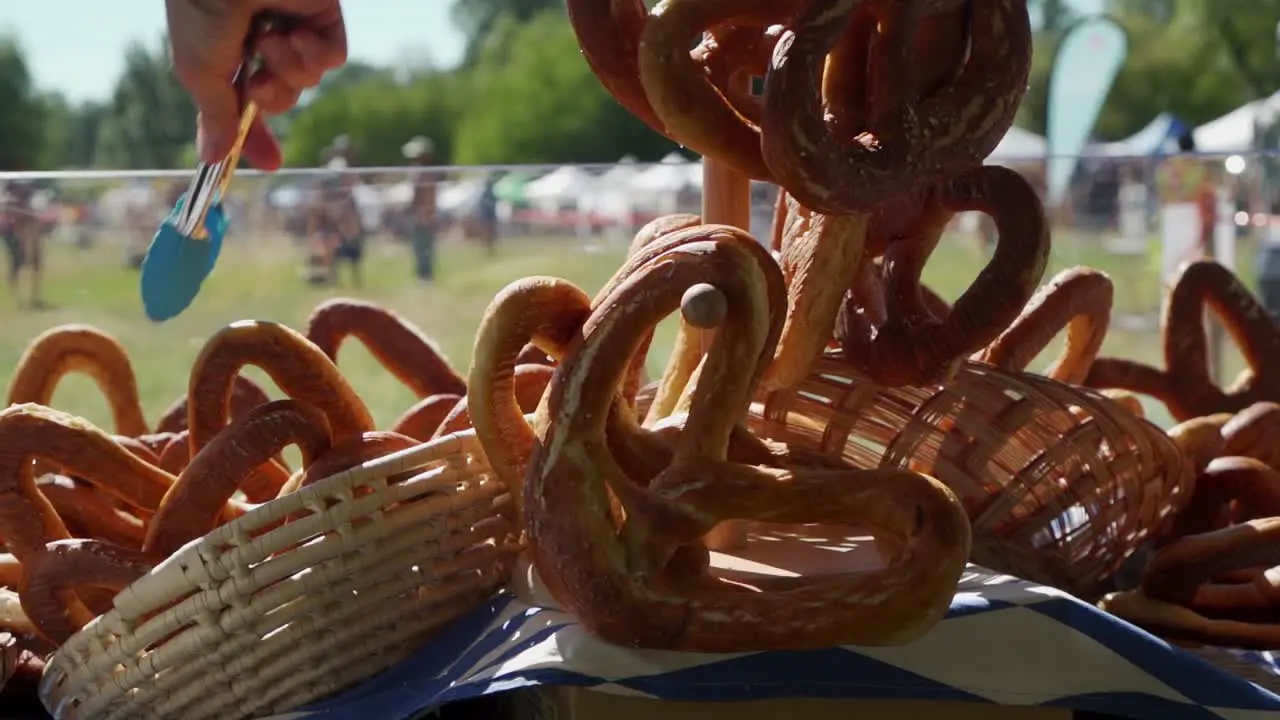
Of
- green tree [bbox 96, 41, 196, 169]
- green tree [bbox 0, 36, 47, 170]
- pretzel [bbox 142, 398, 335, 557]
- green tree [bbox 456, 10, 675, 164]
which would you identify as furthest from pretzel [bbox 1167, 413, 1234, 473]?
green tree [bbox 96, 41, 196, 169]

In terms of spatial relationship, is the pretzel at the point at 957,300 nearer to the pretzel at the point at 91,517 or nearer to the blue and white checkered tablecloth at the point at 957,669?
the blue and white checkered tablecloth at the point at 957,669

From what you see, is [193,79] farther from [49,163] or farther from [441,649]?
[49,163]

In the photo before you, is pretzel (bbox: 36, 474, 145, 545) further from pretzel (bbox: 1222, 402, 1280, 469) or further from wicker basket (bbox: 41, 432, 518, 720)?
pretzel (bbox: 1222, 402, 1280, 469)

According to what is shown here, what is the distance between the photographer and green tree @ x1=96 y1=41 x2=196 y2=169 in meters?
24.0

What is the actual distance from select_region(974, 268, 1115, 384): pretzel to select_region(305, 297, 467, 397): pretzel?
45 cm

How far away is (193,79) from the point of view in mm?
858

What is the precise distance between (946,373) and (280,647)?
40 centimetres

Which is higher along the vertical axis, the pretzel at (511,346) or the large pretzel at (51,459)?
the pretzel at (511,346)

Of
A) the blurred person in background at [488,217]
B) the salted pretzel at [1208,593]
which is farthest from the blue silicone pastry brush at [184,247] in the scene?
the blurred person in background at [488,217]

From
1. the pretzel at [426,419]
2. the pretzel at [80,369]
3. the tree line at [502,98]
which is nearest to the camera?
the pretzel at [426,419]

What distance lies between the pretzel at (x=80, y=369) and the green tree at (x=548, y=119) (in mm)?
19604

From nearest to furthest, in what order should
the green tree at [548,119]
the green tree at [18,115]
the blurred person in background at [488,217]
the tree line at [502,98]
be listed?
the blurred person in background at [488,217], the tree line at [502,98], the green tree at [18,115], the green tree at [548,119]

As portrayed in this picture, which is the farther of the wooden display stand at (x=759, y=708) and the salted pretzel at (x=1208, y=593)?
the salted pretzel at (x=1208, y=593)

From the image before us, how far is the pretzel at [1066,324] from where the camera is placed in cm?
101
